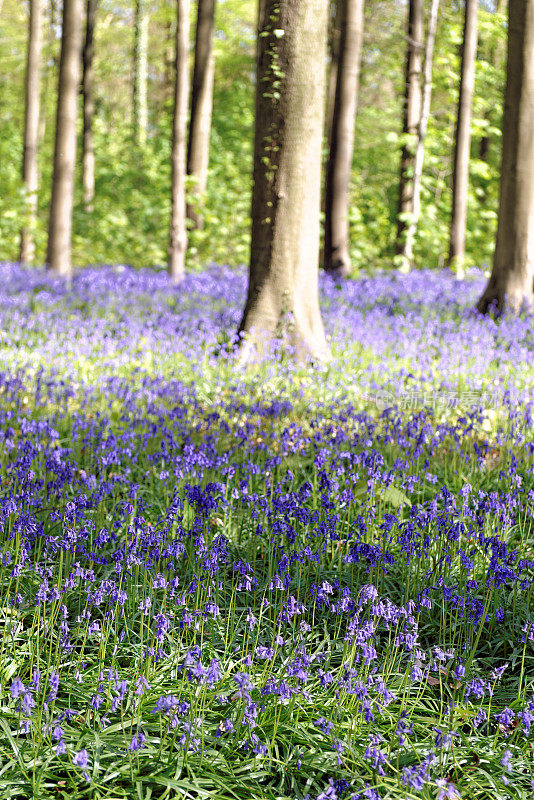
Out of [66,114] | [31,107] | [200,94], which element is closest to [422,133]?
[200,94]

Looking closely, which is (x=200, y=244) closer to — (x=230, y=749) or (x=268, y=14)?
(x=268, y=14)

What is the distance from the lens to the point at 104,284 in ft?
38.1

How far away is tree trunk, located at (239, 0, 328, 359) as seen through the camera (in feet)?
22.2

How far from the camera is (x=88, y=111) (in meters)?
24.2

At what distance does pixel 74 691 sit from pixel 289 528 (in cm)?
105

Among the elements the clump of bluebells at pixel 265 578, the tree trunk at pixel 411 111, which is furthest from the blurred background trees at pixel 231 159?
the clump of bluebells at pixel 265 578

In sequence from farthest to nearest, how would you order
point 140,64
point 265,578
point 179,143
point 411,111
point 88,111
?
point 140,64 < point 88,111 < point 411,111 < point 179,143 < point 265,578

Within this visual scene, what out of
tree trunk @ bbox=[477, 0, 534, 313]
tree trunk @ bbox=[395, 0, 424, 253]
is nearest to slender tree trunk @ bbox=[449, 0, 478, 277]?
tree trunk @ bbox=[395, 0, 424, 253]

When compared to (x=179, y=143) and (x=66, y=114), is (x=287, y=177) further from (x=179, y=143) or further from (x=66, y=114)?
(x=66, y=114)

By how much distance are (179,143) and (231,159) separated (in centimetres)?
1079

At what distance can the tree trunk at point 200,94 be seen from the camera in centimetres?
1684

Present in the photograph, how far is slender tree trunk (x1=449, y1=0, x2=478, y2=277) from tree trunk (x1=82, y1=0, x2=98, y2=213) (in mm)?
12149

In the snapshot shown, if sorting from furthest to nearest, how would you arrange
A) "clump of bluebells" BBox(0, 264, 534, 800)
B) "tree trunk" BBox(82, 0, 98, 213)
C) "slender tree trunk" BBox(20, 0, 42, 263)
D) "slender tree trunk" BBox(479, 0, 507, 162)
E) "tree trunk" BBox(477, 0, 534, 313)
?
"slender tree trunk" BBox(479, 0, 507, 162)
"tree trunk" BBox(82, 0, 98, 213)
"slender tree trunk" BBox(20, 0, 42, 263)
"tree trunk" BBox(477, 0, 534, 313)
"clump of bluebells" BBox(0, 264, 534, 800)

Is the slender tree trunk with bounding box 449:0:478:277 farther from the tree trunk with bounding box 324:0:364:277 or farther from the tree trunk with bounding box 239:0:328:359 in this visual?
the tree trunk with bounding box 239:0:328:359
